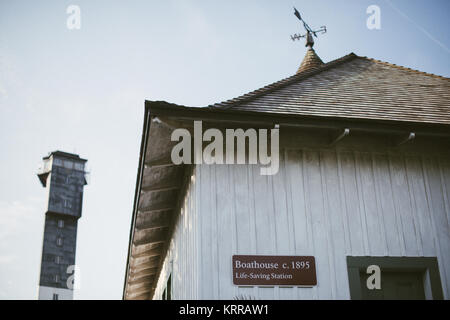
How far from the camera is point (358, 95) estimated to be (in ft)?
31.9

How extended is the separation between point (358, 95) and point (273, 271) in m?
3.70

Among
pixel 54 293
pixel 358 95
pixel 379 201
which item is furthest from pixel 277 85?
pixel 54 293

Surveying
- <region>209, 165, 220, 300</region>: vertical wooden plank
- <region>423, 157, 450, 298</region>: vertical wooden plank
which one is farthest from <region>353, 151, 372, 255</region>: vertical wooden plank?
<region>209, 165, 220, 300</region>: vertical wooden plank

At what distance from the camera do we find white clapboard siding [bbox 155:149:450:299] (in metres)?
7.80

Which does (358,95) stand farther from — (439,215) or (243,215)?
(243,215)

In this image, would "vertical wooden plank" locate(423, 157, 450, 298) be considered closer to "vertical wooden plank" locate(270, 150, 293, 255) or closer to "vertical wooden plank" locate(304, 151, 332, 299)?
"vertical wooden plank" locate(304, 151, 332, 299)

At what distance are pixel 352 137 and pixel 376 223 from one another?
1.36m

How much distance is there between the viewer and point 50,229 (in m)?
62.2

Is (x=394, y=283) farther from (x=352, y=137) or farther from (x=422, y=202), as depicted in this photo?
(x=352, y=137)

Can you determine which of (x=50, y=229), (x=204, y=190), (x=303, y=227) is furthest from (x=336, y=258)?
(x=50, y=229)

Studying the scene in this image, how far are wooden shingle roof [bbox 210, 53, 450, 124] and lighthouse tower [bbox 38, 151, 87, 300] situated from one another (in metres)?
53.0

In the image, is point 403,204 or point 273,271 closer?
point 273,271

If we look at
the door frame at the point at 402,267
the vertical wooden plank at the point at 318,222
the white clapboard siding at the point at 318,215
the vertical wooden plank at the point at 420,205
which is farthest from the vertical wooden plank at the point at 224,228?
the vertical wooden plank at the point at 420,205
